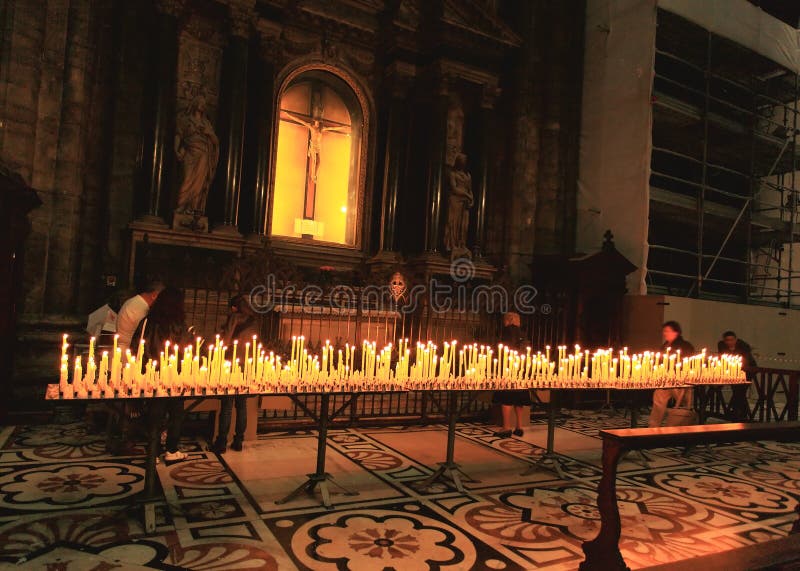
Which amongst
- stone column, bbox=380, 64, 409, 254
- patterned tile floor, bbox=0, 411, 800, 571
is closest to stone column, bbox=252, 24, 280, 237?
stone column, bbox=380, 64, 409, 254

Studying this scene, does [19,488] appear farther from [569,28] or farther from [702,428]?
[569,28]

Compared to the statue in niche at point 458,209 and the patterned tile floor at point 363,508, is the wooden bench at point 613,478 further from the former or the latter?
the statue in niche at point 458,209

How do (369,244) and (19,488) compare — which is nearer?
(19,488)

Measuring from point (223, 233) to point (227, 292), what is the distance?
1.29m

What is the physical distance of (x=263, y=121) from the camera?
36.3ft

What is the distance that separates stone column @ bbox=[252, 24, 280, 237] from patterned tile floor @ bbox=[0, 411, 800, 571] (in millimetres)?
5173

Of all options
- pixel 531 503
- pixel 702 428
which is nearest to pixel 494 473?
pixel 531 503

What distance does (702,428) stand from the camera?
378 centimetres

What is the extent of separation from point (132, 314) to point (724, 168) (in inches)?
558

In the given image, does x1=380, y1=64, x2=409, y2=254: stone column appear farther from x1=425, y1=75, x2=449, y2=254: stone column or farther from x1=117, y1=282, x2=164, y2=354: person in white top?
x1=117, y1=282, x2=164, y2=354: person in white top

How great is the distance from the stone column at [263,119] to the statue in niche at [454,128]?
393 cm

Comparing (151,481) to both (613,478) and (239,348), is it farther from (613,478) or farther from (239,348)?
(613,478)

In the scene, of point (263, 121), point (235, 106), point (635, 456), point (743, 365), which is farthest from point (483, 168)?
point (635, 456)

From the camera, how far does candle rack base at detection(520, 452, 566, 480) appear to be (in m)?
6.04
